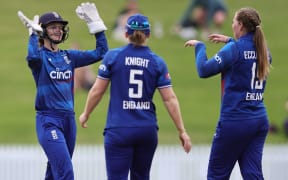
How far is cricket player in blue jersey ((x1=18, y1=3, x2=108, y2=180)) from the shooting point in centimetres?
951

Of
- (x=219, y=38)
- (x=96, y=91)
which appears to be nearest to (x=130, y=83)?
(x=96, y=91)

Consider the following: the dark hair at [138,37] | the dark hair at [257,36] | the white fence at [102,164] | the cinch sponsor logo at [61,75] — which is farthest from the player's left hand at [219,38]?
the white fence at [102,164]

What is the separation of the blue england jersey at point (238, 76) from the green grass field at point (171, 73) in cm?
1047

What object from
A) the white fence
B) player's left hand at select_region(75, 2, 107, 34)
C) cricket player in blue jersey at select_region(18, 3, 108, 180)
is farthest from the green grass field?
cricket player in blue jersey at select_region(18, 3, 108, 180)

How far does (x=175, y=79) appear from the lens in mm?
22828

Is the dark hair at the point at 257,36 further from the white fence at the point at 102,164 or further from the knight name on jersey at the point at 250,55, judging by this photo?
the white fence at the point at 102,164

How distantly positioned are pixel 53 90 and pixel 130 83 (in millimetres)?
1061

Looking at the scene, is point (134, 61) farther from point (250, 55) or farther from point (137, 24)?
point (250, 55)

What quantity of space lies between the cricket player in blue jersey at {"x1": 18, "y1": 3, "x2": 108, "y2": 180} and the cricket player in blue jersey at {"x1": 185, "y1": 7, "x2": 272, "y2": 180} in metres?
1.38

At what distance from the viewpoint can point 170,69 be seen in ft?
76.3

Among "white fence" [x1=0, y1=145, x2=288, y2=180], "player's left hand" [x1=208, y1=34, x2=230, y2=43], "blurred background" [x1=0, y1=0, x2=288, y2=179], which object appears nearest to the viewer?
"player's left hand" [x1=208, y1=34, x2=230, y2=43]

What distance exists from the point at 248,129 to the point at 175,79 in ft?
44.8

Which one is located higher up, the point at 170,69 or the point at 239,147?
the point at 170,69

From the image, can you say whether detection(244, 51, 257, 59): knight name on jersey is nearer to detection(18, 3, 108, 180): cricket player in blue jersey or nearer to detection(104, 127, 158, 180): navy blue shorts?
detection(104, 127, 158, 180): navy blue shorts
